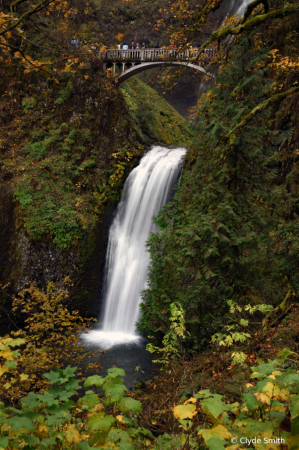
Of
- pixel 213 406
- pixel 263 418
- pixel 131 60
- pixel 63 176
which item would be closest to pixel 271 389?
pixel 263 418

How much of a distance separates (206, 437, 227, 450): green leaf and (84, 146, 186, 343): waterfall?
9.56m

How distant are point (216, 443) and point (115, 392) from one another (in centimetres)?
73

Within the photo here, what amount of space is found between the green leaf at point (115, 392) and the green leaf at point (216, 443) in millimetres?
643

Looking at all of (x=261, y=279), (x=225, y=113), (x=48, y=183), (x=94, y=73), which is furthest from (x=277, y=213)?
(x=94, y=73)

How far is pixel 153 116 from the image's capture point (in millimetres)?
18719

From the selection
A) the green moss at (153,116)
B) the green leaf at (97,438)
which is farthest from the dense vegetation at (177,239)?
the green moss at (153,116)

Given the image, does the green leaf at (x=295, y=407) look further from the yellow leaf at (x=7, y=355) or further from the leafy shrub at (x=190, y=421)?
the yellow leaf at (x=7, y=355)

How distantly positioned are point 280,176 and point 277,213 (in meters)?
2.11

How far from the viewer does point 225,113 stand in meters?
6.38

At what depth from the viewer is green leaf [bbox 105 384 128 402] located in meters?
1.91

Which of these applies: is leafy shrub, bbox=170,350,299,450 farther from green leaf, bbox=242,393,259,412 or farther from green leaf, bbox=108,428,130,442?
green leaf, bbox=108,428,130,442

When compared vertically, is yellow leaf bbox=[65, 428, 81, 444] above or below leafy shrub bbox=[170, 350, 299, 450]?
below

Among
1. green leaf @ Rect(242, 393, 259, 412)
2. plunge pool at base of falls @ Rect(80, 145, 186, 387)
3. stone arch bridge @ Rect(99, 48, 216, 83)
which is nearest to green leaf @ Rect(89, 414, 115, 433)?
green leaf @ Rect(242, 393, 259, 412)

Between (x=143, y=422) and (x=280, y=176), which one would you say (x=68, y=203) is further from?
(x=143, y=422)
